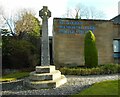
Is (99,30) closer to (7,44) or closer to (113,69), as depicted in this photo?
(113,69)

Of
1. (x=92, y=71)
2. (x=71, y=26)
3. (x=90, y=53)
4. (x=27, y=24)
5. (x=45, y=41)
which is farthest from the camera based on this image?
(x=27, y=24)

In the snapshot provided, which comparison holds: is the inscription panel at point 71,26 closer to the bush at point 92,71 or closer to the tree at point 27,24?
the bush at point 92,71

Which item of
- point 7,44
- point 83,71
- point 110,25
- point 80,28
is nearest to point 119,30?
point 110,25

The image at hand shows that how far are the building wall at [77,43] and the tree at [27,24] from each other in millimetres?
12330

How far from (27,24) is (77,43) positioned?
587 inches

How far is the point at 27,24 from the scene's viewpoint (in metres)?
36.1

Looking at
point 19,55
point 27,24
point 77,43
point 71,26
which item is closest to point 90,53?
point 77,43

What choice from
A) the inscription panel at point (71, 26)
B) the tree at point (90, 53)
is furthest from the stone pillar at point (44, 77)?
the inscription panel at point (71, 26)

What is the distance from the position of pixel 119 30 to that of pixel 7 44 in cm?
1146

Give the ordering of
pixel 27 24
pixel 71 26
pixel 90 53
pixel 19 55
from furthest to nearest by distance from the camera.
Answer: pixel 27 24 < pixel 19 55 < pixel 71 26 < pixel 90 53

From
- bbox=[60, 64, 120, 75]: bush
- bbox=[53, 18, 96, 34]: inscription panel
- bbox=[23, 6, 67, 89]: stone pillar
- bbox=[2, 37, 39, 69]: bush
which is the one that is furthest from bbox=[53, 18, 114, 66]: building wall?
bbox=[23, 6, 67, 89]: stone pillar

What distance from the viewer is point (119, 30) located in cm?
2523

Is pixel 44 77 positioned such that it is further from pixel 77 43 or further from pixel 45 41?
pixel 77 43

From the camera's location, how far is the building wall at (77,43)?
22359 millimetres
